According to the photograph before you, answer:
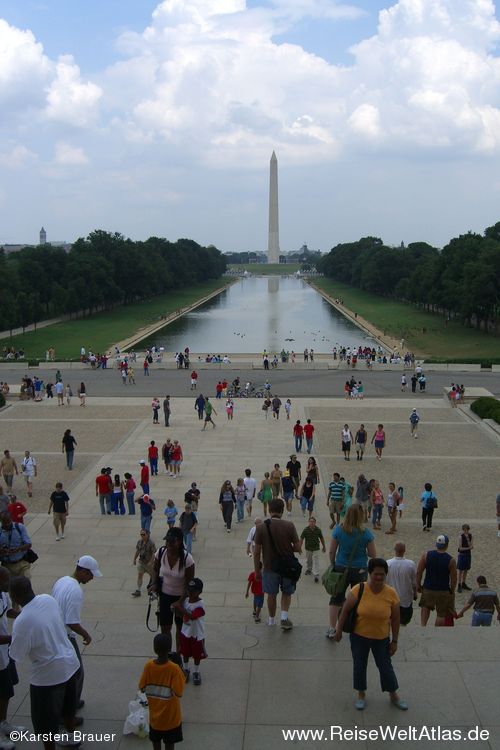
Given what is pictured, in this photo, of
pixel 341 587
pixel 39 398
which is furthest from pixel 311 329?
pixel 341 587

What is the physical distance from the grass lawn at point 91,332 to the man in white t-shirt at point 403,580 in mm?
46404

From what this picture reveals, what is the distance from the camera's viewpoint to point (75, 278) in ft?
276

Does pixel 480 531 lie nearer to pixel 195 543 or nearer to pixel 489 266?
pixel 195 543

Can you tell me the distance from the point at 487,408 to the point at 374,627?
24.3 metres

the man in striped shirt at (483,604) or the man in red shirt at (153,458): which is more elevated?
the man in striped shirt at (483,604)

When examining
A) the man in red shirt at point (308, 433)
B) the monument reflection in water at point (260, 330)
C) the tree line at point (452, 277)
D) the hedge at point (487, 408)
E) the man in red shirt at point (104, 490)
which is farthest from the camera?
the tree line at point (452, 277)

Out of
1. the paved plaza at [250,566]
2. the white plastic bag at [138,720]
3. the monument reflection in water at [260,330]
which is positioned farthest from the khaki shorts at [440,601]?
the monument reflection in water at [260,330]

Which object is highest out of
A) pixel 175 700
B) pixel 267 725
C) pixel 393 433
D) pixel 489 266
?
pixel 489 266

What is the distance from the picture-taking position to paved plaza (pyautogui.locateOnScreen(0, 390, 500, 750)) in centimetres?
596

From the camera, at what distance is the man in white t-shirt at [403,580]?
7965 mm

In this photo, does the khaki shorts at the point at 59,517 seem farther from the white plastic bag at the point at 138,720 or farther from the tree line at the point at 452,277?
the tree line at the point at 452,277

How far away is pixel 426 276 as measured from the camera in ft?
282

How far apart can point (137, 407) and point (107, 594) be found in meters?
20.9

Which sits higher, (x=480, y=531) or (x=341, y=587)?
(x=341, y=587)
